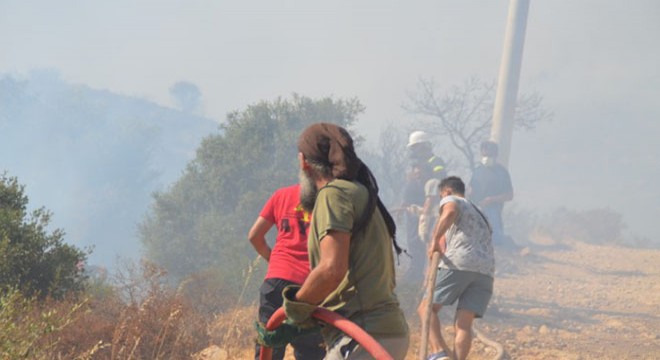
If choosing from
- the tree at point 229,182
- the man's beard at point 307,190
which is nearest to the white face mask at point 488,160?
the tree at point 229,182

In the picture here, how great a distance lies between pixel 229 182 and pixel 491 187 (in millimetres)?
6867

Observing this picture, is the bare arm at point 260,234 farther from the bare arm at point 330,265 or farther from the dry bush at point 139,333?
the bare arm at point 330,265

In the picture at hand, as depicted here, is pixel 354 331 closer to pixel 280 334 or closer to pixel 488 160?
pixel 280 334

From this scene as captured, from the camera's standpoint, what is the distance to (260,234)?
12.5 ft

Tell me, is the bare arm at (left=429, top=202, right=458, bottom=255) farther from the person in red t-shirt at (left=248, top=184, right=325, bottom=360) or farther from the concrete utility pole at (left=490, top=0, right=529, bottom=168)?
the concrete utility pole at (left=490, top=0, right=529, bottom=168)

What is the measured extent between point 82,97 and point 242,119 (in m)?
62.1

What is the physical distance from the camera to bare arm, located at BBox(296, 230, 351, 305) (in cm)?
226

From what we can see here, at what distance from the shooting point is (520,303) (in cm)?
1134

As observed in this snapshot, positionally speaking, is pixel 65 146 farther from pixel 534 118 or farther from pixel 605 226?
pixel 605 226

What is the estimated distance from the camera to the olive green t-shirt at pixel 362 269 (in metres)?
2.32

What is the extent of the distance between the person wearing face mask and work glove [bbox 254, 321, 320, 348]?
11031 millimetres

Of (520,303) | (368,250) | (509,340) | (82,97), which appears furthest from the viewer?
(82,97)

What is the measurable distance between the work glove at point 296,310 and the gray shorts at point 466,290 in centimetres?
245

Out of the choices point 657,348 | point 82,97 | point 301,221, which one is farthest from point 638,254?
point 82,97
